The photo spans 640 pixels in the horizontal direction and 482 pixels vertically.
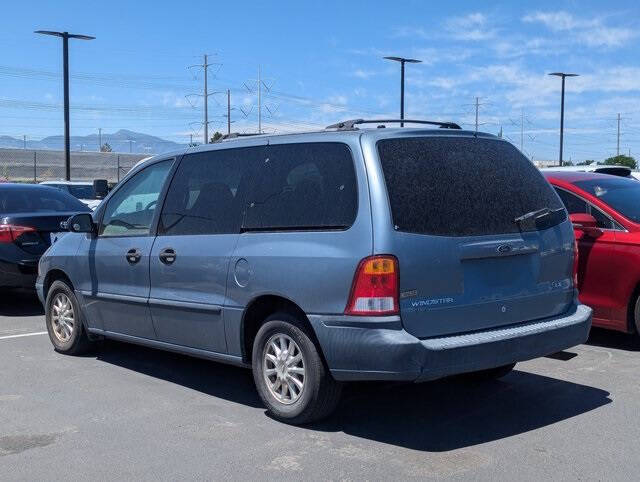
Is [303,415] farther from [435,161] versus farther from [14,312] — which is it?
[14,312]

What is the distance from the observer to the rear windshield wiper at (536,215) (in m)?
5.41

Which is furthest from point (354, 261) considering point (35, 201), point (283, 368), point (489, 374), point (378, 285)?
point (35, 201)

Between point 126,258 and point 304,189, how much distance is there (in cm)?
201

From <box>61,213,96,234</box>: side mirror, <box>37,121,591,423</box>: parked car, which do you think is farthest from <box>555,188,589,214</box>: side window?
<box>61,213,96,234</box>: side mirror

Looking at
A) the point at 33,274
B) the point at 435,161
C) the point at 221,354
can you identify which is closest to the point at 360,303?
the point at 435,161

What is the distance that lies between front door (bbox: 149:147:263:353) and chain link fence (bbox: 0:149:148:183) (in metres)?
44.6

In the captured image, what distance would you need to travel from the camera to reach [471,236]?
5086mm

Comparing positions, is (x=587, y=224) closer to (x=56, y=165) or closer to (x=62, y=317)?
(x=62, y=317)

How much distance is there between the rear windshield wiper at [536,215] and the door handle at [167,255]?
8.34 feet

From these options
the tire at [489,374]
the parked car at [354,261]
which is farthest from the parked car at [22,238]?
the tire at [489,374]

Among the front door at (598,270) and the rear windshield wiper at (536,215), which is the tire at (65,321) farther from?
the front door at (598,270)

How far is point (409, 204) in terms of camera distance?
4938 mm

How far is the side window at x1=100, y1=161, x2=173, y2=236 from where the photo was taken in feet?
21.7

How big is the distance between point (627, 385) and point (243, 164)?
345 cm
